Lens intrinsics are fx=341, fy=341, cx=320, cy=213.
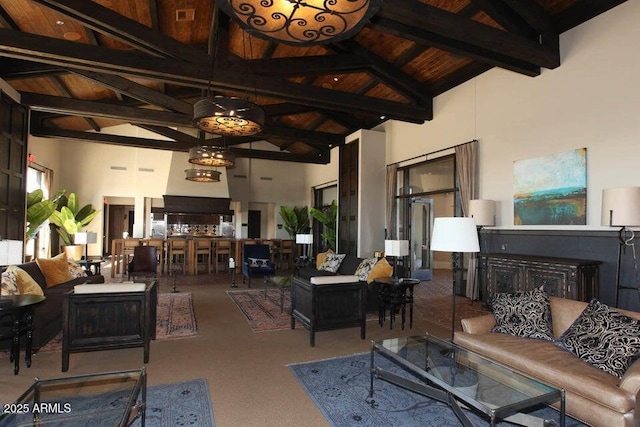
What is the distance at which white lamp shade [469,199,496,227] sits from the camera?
18.3ft

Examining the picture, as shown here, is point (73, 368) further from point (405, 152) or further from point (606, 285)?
point (405, 152)

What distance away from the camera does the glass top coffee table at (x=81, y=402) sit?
1.78m

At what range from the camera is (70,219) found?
9.58 meters

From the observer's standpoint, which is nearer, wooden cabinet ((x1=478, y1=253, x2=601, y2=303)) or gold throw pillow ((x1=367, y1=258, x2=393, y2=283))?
wooden cabinet ((x1=478, y1=253, x2=601, y2=303))

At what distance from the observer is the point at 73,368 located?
10.7 feet

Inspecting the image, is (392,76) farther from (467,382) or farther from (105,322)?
(105,322)

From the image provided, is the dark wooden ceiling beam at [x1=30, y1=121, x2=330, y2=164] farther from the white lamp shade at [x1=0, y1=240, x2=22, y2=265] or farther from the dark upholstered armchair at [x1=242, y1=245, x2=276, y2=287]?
the white lamp shade at [x1=0, y1=240, x2=22, y2=265]

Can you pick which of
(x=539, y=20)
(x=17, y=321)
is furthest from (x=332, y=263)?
(x=539, y=20)

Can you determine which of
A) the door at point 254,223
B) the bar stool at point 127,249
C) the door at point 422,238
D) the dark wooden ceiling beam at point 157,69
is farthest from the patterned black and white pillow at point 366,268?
the door at point 254,223

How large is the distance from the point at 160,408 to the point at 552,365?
2858 millimetres

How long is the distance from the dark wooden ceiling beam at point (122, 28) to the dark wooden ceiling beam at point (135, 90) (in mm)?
2072

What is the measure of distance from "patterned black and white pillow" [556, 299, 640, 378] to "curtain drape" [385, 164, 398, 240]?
18.1ft

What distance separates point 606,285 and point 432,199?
5978 mm

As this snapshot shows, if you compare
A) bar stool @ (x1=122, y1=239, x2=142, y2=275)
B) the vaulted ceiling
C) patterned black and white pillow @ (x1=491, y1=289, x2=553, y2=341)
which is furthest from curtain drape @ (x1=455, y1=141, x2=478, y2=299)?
bar stool @ (x1=122, y1=239, x2=142, y2=275)
